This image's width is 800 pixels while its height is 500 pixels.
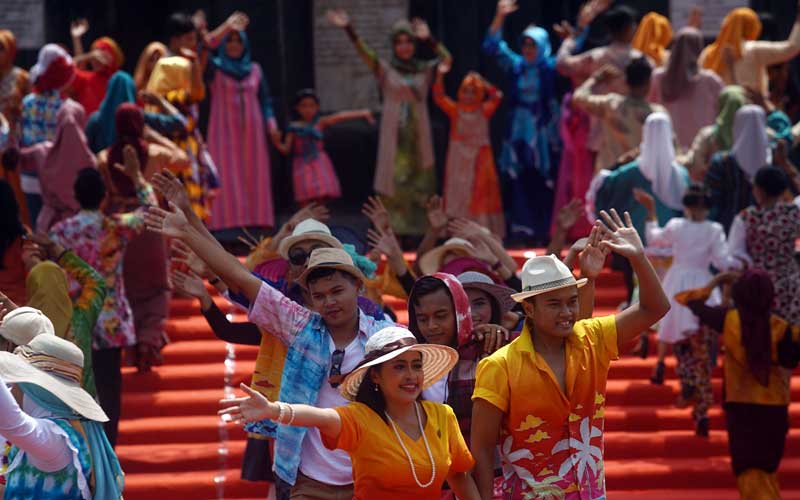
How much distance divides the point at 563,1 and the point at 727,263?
6.57m

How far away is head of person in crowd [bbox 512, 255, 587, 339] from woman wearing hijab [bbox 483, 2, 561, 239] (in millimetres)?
7948

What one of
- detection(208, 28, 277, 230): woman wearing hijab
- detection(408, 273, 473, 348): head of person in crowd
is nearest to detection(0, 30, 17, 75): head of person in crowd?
detection(208, 28, 277, 230): woman wearing hijab

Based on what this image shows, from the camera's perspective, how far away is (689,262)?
1070cm

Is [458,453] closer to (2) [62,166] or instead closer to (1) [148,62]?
(2) [62,166]

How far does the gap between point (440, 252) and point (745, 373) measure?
204cm

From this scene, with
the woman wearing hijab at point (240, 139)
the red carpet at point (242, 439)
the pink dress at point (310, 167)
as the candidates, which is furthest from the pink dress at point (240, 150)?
the red carpet at point (242, 439)

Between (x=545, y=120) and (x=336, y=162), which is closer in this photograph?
(x=545, y=120)

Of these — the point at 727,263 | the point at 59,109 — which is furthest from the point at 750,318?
the point at 59,109

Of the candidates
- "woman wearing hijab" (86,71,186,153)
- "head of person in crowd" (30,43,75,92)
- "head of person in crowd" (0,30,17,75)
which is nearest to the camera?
"head of person in crowd" (30,43,75,92)

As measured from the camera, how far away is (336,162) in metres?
16.6

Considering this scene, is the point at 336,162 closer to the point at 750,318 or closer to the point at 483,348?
the point at 750,318

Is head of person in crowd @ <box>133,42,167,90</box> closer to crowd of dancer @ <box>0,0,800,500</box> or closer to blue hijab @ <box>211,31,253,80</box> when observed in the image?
crowd of dancer @ <box>0,0,800,500</box>

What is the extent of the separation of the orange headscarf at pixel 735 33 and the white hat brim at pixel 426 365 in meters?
7.98

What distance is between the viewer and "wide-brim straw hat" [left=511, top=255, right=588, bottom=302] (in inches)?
244
